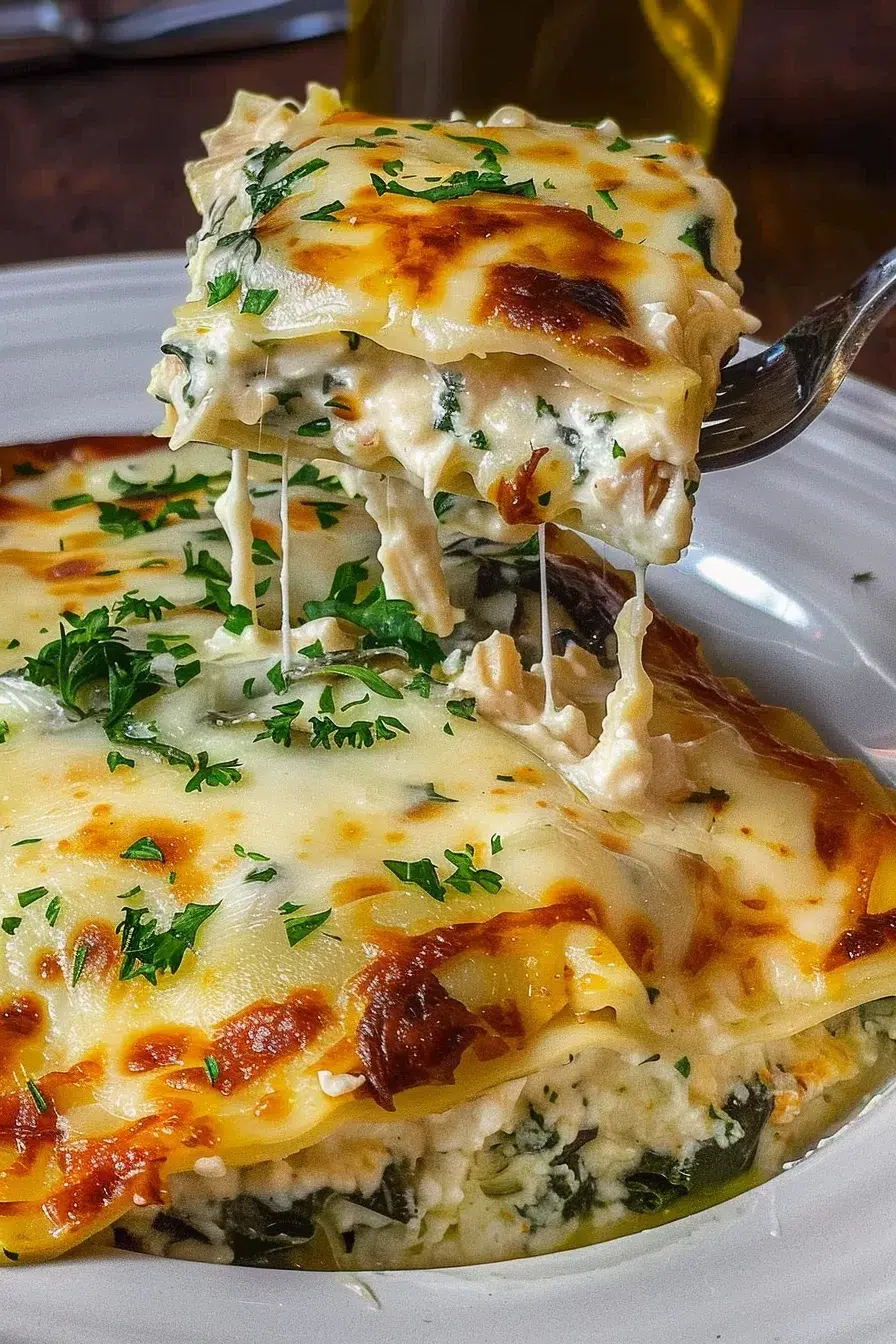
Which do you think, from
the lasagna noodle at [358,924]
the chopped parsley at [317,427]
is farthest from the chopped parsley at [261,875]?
the chopped parsley at [317,427]

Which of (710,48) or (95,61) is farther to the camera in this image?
(95,61)

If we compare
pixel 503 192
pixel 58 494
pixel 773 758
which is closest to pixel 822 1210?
pixel 773 758

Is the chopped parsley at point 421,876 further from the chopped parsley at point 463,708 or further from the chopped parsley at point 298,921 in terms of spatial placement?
the chopped parsley at point 463,708

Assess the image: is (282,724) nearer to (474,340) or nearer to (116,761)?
(116,761)

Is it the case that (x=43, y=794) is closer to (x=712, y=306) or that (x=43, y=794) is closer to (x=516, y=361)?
(x=516, y=361)

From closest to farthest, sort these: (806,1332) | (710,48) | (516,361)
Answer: (806,1332) → (516,361) → (710,48)

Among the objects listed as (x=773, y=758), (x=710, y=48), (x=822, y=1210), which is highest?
(x=710, y=48)

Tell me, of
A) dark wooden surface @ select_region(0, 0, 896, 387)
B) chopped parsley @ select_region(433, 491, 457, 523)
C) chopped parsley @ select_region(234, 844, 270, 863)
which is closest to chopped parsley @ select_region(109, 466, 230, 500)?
chopped parsley @ select_region(433, 491, 457, 523)

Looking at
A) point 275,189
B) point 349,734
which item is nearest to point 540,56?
point 275,189
